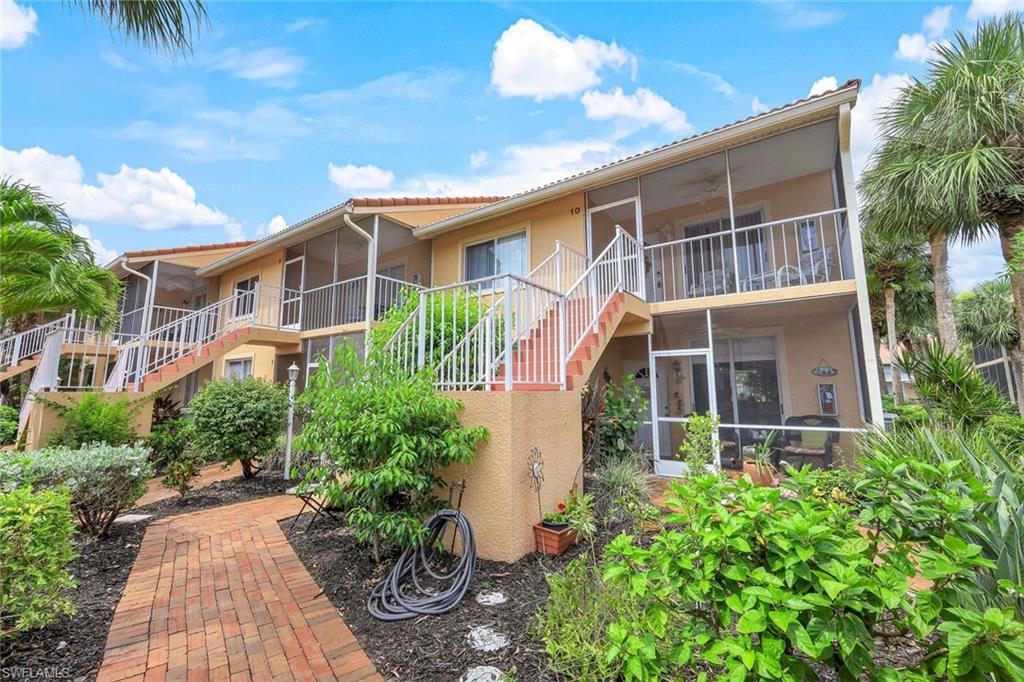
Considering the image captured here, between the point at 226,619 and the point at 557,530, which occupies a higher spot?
the point at 557,530

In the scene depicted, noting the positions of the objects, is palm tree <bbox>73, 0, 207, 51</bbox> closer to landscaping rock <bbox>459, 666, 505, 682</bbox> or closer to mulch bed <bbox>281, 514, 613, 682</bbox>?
mulch bed <bbox>281, 514, 613, 682</bbox>

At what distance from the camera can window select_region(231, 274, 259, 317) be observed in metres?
12.7

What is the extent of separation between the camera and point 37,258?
627cm

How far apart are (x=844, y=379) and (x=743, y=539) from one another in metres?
8.44


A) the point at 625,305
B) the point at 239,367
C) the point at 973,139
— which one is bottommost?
the point at 239,367

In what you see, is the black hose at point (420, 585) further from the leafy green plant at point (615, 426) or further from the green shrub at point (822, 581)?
the leafy green plant at point (615, 426)

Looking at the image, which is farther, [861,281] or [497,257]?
[497,257]

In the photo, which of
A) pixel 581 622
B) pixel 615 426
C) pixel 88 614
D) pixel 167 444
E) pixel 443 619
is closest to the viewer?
pixel 581 622

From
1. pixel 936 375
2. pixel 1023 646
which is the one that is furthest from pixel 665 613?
pixel 936 375

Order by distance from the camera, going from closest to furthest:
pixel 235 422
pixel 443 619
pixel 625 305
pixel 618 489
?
pixel 443 619
pixel 618 489
pixel 625 305
pixel 235 422

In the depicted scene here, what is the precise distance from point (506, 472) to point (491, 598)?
108 cm

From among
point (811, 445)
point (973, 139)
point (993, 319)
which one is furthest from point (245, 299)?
point (993, 319)

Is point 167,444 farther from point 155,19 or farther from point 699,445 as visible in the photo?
point 699,445

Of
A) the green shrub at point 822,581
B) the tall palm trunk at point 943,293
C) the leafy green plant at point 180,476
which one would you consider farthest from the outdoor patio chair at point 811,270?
the leafy green plant at point 180,476
